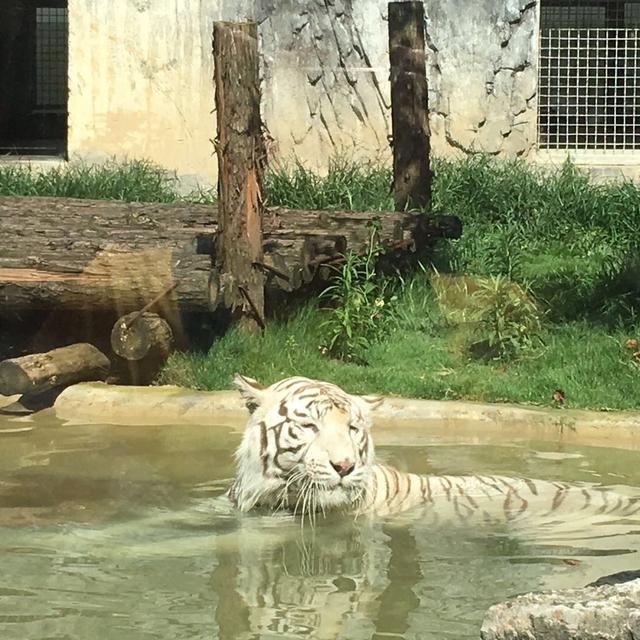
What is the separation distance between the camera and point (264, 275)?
278 inches

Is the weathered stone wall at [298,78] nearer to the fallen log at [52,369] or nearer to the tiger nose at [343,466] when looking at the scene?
the fallen log at [52,369]

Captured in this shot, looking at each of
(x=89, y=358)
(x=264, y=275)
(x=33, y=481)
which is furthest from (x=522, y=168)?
(x=33, y=481)

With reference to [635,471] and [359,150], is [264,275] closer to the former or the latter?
[635,471]

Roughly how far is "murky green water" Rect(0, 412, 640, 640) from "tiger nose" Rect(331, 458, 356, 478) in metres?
0.25

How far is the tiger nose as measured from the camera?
406 cm

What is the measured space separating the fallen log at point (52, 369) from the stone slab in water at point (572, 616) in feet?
13.2

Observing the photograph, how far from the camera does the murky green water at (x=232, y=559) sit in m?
3.36

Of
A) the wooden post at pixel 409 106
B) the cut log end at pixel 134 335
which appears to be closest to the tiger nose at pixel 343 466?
the cut log end at pixel 134 335

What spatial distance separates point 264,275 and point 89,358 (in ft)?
3.60

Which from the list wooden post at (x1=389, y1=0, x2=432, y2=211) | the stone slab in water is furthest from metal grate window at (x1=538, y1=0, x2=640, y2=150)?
the stone slab in water

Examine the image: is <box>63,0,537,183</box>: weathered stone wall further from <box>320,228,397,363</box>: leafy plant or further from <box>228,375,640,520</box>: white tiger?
<box>228,375,640,520</box>: white tiger

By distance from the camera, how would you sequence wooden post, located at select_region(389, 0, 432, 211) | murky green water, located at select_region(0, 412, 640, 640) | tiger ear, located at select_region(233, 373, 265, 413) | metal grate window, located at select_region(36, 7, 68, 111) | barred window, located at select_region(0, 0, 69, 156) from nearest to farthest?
murky green water, located at select_region(0, 412, 640, 640) < tiger ear, located at select_region(233, 373, 265, 413) < wooden post, located at select_region(389, 0, 432, 211) < barred window, located at select_region(0, 0, 69, 156) < metal grate window, located at select_region(36, 7, 68, 111)

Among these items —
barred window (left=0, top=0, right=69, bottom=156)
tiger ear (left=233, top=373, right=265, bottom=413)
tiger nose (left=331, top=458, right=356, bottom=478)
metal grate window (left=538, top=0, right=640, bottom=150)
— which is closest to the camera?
tiger nose (left=331, top=458, right=356, bottom=478)

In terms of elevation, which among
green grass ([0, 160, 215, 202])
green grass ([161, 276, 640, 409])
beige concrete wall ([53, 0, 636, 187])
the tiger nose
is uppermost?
beige concrete wall ([53, 0, 636, 187])
